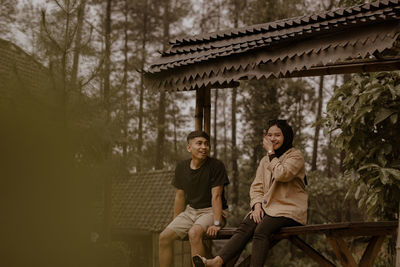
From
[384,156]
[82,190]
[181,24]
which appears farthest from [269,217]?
[181,24]

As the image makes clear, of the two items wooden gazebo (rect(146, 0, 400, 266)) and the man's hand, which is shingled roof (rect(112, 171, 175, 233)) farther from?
wooden gazebo (rect(146, 0, 400, 266))

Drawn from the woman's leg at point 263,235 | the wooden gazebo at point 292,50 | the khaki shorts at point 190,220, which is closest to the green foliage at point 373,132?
the wooden gazebo at point 292,50

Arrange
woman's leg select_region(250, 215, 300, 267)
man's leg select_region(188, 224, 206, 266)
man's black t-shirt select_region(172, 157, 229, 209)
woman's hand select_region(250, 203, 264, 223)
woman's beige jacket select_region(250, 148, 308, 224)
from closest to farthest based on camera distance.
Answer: woman's leg select_region(250, 215, 300, 267) → woman's beige jacket select_region(250, 148, 308, 224) → woman's hand select_region(250, 203, 264, 223) → man's leg select_region(188, 224, 206, 266) → man's black t-shirt select_region(172, 157, 229, 209)

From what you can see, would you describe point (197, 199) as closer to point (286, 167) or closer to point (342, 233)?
point (286, 167)

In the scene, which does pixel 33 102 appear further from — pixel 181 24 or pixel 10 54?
pixel 181 24

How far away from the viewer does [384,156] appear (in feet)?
20.4

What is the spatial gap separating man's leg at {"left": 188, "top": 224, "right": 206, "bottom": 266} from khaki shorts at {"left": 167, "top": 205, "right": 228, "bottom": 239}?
79mm

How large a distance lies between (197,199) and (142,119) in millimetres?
16067

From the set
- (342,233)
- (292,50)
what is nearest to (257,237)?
(342,233)

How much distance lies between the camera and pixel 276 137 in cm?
454

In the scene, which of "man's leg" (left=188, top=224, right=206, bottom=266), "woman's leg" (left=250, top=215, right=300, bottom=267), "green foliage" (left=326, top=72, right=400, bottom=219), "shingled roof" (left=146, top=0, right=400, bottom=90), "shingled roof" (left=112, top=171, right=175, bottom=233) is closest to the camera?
"shingled roof" (left=146, top=0, right=400, bottom=90)

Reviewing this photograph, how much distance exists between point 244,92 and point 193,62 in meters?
13.9

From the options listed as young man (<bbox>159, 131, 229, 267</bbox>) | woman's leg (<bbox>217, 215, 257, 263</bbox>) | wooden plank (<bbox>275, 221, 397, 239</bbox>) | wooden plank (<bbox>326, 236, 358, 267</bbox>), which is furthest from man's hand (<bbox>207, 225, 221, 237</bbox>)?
wooden plank (<bbox>326, 236, 358, 267</bbox>)

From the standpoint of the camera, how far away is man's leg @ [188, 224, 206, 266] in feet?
15.3
